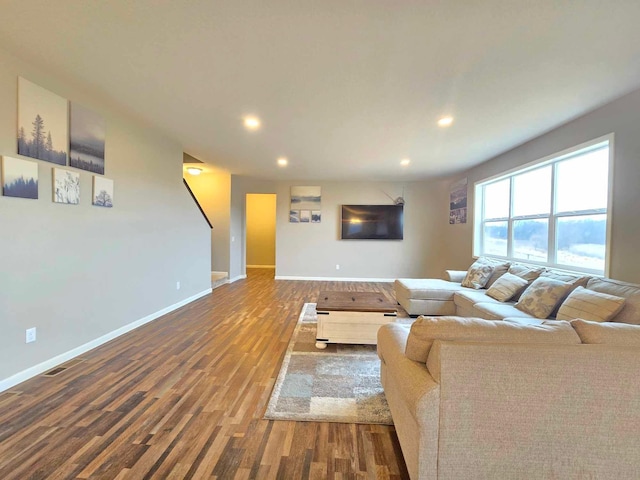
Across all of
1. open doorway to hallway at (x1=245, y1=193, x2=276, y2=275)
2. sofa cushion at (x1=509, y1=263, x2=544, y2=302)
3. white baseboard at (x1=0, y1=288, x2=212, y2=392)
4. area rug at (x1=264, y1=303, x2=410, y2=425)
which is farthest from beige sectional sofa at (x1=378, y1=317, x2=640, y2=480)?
open doorway to hallway at (x1=245, y1=193, x2=276, y2=275)

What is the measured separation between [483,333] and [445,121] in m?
2.75

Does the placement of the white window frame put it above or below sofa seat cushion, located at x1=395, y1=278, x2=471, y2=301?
above

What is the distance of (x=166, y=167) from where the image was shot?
13.3 feet

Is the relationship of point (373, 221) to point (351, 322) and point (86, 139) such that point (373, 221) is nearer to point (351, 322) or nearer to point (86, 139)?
point (351, 322)

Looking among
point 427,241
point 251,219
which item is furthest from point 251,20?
point 251,219

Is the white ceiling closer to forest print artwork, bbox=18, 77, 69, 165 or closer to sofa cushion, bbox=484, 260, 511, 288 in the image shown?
forest print artwork, bbox=18, 77, 69, 165

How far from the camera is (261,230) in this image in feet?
30.9

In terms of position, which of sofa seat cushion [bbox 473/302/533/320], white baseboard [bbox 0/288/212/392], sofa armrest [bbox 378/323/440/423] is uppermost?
sofa armrest [bbox 378/323/440/423]

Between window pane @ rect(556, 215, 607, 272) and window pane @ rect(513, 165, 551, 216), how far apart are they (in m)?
0.39

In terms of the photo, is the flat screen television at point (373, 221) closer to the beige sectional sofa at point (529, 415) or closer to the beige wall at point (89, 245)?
the beige wall at point (89, 245)

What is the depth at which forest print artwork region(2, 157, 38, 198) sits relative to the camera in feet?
6.88

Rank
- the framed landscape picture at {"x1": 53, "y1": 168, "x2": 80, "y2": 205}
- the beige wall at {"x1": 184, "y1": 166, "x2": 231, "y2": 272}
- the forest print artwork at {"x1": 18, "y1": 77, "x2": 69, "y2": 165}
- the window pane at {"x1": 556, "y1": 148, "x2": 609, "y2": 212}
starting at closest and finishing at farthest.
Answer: the forest print artwork at {"x1": 18, "y1": 77, "x2": 69, "y2": 165} → the framed landscape picture at {"x1": 53, "y1": 168, "x2": 80, "y2": 205} → the window pane at {"x1": 556, "y1": 148, "x2": 609, "y2": 212} → the beige wall at {"x1": 184, "y1": 166, "x2": 231, "y2": 272}

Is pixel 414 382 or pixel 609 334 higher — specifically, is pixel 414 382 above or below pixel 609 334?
below

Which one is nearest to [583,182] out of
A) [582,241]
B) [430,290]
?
[582,241]
